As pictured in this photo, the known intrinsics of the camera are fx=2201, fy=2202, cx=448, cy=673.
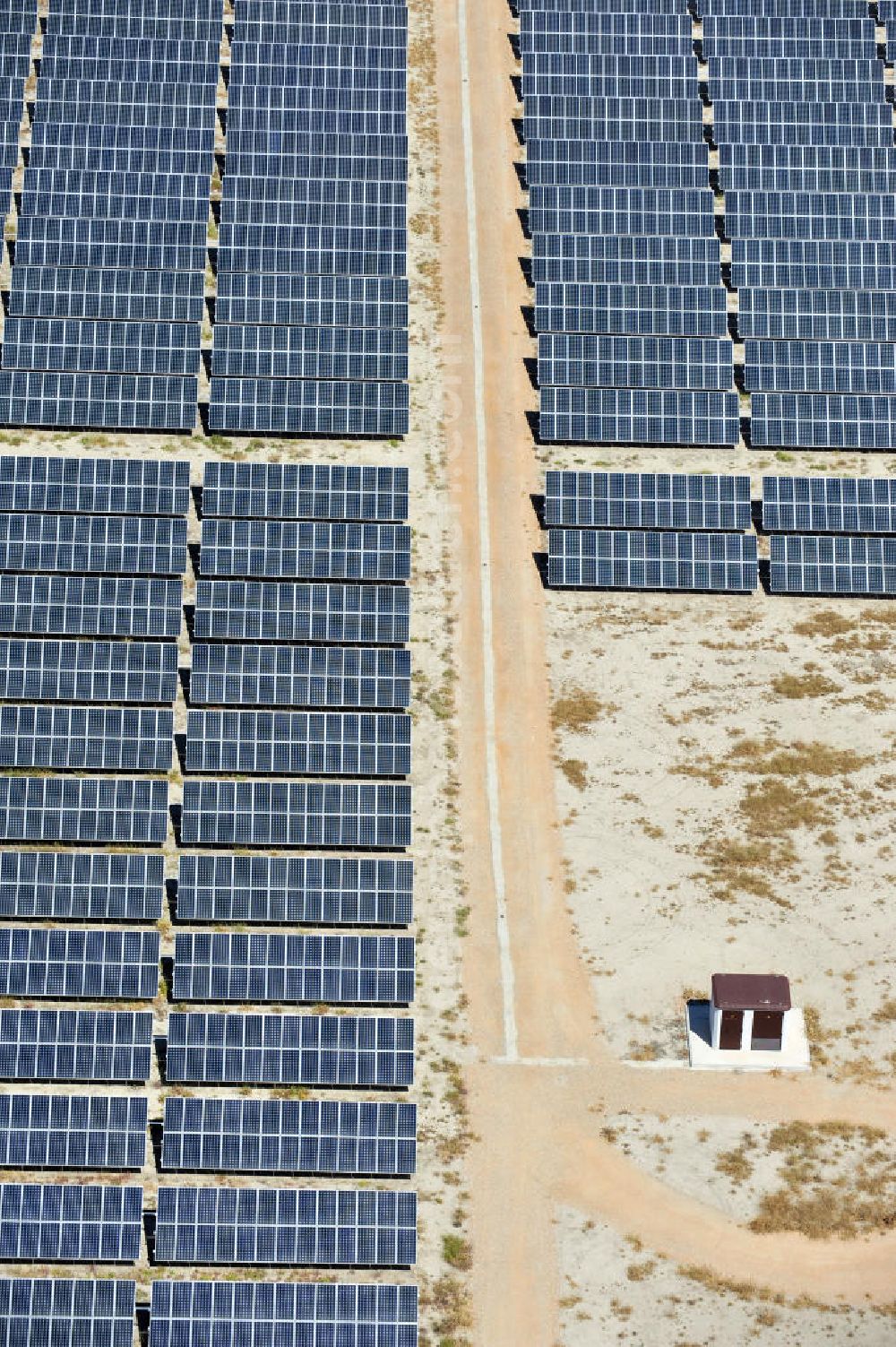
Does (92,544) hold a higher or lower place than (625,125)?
lower

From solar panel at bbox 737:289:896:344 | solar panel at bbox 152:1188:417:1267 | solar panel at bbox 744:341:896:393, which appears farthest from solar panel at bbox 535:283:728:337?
solar panel at bbox 152:1188:417:1267

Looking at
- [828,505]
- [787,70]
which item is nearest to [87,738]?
[828,505]

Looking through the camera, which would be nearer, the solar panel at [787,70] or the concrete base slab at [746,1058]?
the concrete base slab at [746,1058]

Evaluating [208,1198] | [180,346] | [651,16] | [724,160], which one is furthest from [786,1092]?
[651,16]

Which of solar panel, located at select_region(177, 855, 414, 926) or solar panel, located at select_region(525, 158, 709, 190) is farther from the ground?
solar panel, located at select_region(525, 158, 709, 190)

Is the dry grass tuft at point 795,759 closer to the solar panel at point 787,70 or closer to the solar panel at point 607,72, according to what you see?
the solar panel at point 607,72

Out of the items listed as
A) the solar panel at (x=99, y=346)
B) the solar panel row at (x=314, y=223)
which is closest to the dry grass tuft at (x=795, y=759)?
the solar panel row at (x=314, y=223)

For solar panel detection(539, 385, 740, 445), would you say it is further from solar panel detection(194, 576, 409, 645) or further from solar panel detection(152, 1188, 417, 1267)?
solar panel detection(152, 1188, 417, 1267)

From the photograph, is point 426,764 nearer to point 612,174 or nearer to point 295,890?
point 295,890
